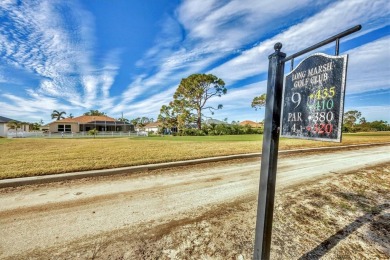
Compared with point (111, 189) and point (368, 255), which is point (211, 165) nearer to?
point (111, 189)

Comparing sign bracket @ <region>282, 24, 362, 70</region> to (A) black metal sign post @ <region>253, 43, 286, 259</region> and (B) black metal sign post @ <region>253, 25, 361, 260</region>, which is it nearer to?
(B) black metal sign post @ <region>253, 25, 361, 260</region>

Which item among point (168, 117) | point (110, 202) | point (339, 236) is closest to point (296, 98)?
point (339, 236)

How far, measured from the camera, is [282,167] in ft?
22.0

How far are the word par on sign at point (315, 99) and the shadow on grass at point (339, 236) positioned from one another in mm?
1444

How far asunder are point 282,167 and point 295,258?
484cm

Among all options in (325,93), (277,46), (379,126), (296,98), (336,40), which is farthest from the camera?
(379,126)

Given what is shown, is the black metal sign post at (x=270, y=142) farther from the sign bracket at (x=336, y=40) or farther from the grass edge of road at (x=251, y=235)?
the grass edge of road at (x=251, y=235)

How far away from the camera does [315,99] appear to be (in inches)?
72.0

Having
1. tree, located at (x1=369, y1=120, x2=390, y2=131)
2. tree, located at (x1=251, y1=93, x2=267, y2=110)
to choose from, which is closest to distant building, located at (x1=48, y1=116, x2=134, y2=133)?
tree, located at (x1=251, y1=93, x2=267, y2=110)

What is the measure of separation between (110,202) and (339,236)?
365 cm

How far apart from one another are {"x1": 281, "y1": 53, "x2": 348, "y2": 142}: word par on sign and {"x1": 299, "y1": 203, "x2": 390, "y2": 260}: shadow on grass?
4.74ft

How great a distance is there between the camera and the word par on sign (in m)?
1.66

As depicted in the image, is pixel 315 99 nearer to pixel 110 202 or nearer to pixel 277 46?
pixel 277 46

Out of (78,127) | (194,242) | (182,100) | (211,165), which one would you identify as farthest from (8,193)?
(78,127)
